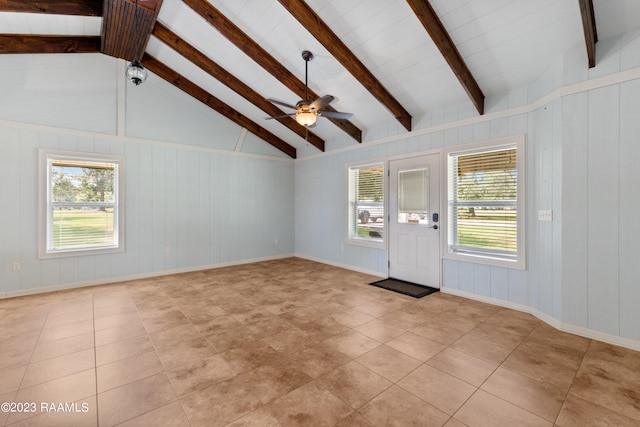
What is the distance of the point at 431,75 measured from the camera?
382 centimetres

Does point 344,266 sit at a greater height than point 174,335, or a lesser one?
greater

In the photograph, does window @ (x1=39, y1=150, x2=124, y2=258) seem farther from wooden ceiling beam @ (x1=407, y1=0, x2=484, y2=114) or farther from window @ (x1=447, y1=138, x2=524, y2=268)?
window @ (x1=447, y1=138, x2=524, y2=268)

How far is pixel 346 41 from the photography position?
3.63 metres

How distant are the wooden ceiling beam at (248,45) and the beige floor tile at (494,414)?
4.31 metres

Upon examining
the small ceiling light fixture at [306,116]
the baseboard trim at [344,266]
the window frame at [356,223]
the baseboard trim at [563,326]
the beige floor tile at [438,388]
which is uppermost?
the small ceiling light fixture at [306,116]

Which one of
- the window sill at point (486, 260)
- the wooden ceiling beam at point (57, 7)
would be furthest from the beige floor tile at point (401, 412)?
the wooden ceiling beam at point (57, 7)

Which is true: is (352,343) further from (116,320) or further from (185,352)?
(116,320)

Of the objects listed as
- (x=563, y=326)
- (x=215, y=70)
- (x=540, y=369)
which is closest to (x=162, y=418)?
(x=540, y=369)

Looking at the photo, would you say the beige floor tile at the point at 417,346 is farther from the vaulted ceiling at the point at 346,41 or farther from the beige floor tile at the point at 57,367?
the vaulted ceiling at the point at 346,41

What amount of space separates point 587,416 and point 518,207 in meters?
A: 2.43

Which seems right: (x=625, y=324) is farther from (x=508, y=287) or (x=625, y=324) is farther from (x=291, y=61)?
(x=291, y=61)

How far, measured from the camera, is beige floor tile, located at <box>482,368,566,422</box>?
1870 mm

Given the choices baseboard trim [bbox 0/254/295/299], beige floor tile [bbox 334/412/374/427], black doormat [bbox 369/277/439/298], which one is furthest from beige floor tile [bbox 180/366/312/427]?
baseboard trim [bbox 0/254/295/299]

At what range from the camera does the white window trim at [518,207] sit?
142 inches
